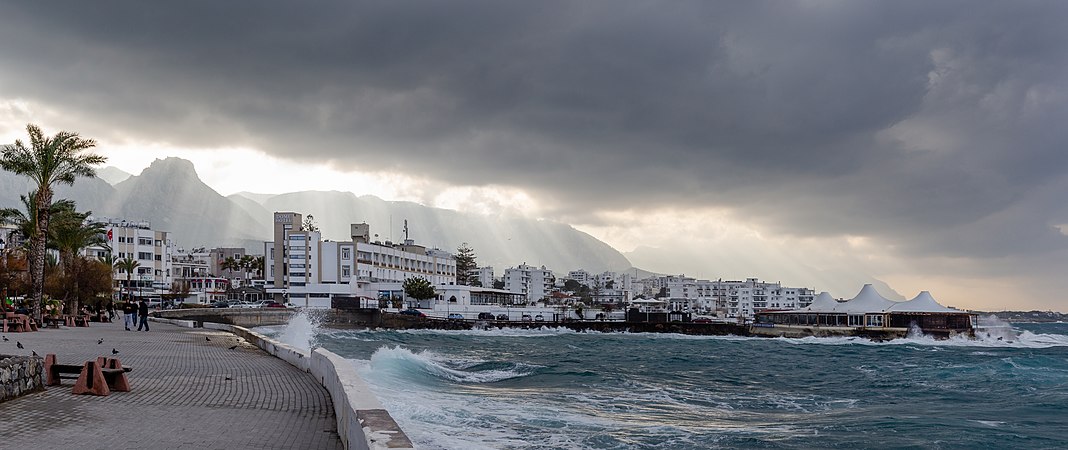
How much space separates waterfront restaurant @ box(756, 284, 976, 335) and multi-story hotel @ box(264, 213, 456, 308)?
174ft

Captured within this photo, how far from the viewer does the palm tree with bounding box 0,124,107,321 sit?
37.7 m

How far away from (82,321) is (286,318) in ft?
142

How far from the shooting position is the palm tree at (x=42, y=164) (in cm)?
3772

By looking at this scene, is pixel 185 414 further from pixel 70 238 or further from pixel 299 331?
pixel 70 238

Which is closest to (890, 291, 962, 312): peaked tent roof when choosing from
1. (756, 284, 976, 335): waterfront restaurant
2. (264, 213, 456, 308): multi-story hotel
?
(756, 284, 976, 335): waterfront restaurant

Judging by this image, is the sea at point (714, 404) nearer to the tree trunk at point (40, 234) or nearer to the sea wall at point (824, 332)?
the tree trunk at point (40, 234)

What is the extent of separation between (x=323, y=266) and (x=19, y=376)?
102 metres

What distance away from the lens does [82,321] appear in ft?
140

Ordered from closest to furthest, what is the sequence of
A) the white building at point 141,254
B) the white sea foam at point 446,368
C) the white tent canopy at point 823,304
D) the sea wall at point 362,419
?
the sea wall at point 362,419 → the white sea foam at point 446,368 → the white tent canopy at point 823,304 → the white building at point 141,254

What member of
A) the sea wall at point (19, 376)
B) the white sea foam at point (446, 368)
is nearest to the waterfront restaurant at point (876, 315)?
the white sea foam at point (446, 368)

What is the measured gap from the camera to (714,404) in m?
23.8

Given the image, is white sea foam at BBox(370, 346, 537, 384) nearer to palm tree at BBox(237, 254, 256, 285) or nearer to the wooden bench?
the wooden bench

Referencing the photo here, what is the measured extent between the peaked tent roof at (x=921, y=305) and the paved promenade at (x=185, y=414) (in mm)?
82689

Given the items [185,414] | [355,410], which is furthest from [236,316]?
[355,410]
